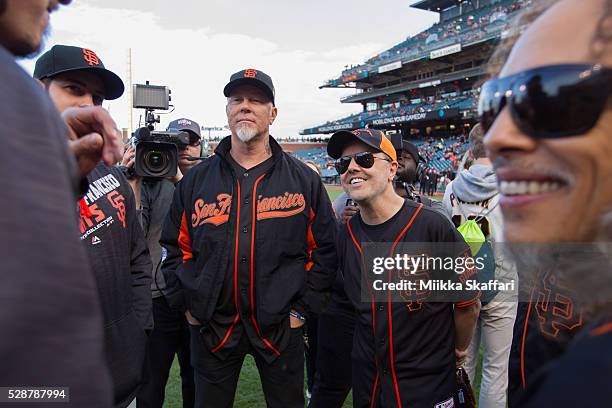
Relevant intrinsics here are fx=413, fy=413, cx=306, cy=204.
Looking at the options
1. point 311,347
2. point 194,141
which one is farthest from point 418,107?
point 311,347

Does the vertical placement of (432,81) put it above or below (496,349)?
above

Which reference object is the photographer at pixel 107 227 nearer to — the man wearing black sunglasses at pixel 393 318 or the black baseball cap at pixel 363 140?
the man wearing black sunglasses at pixel 393 318

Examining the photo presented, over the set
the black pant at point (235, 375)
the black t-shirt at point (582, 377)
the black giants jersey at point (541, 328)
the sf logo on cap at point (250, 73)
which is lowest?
the black pant at point (235, 375)

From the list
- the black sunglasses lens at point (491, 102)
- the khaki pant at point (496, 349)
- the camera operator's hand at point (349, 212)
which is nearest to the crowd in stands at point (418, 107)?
the camera operator's hand at point (349, 212)

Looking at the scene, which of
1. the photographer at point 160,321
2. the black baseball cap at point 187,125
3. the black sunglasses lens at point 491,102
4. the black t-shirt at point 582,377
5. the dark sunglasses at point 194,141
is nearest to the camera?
the black t-shirt at point 582,377

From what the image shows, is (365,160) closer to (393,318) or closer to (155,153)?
(393,318)

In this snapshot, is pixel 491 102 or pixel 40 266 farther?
pixel 491 102

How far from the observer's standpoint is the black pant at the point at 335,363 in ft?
10.7

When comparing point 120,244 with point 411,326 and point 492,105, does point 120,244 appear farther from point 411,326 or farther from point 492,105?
point 492,105

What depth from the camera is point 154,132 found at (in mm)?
2918

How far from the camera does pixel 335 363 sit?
3307 millimetres

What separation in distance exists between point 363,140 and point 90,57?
1671 millimetres

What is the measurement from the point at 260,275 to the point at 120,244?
891mm

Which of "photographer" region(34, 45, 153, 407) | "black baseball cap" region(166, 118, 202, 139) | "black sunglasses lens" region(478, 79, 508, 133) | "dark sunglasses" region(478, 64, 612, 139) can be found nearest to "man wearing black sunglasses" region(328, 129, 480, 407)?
"photographer" region(34, 45, 153, 407)
